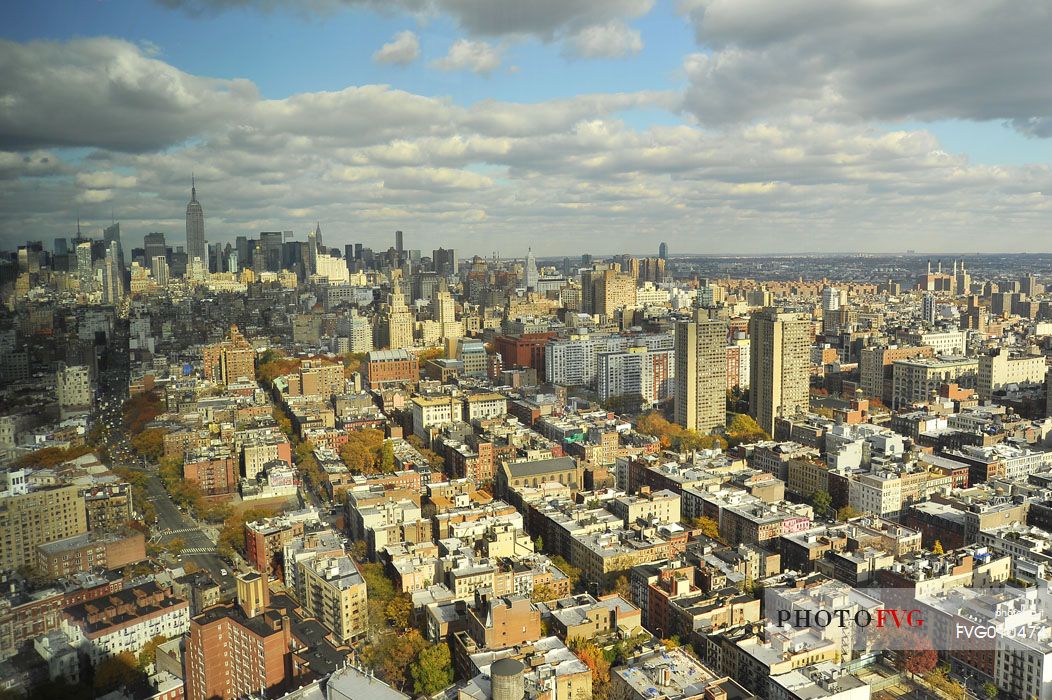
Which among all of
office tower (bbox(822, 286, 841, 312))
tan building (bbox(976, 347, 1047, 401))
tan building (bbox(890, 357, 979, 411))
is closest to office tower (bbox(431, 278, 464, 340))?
tan building (bbox(890, 357, 979, 411))

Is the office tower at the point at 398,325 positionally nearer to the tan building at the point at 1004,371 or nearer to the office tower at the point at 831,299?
the tan building at the point at 1004,371

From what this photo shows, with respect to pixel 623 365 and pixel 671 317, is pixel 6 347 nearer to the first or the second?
pixel 623 365

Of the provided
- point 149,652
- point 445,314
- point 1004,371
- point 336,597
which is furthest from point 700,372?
point 445,314

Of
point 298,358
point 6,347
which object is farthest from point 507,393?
point 6,347

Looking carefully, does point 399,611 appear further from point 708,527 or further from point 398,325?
point 398,325

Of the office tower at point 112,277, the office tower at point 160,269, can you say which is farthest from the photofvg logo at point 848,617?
the office tower at point 160,269

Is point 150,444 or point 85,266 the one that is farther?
point 150,444
